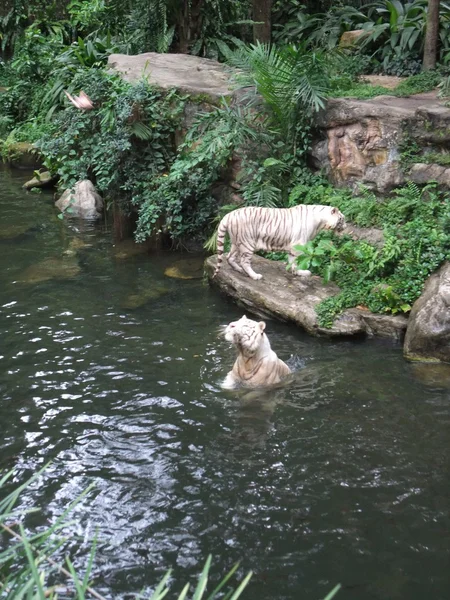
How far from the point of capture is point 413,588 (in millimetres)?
4359

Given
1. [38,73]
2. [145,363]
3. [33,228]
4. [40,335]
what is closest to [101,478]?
[145,363]

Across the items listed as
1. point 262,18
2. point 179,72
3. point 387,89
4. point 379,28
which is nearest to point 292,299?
point 387,89

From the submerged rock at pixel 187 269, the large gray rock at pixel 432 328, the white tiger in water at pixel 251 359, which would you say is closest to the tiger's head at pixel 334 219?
the large gray rock at pixel 432 328

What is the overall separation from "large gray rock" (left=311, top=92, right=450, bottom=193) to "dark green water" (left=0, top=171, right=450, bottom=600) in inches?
114

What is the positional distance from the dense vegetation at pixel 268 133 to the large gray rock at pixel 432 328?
43cm

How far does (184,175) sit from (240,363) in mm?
5073

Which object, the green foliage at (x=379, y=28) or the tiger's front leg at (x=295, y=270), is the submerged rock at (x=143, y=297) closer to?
the tiger's front leg at (x=295, y=270)

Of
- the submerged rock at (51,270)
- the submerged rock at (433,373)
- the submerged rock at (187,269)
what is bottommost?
the submerged rock at (51,270)

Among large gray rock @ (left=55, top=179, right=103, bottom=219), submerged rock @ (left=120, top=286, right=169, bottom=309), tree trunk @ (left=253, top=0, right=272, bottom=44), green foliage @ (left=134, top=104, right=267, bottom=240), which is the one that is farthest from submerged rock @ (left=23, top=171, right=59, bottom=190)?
submerged rock @ (left=120, top=286, right=169, bottom=309)

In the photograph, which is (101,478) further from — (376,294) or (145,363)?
(376,294)

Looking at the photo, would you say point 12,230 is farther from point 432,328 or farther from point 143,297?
point 432,328

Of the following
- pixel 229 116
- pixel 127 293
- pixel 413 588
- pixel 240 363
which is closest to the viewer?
pixel 413 588

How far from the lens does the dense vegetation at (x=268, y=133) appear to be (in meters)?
8.93

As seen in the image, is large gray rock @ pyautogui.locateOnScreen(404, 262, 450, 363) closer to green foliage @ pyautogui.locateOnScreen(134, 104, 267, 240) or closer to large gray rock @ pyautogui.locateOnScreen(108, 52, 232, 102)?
green foliage @ pyautogui.locateOnScreen(134, 104, 267, 240)
